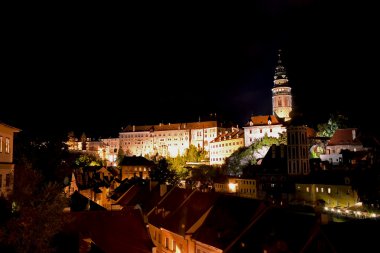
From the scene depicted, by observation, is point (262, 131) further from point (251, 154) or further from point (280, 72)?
point (280, 72)

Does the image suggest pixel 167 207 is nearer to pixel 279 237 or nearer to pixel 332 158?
pixel 279 237

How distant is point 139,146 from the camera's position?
6324 inches

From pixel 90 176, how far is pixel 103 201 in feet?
30.8

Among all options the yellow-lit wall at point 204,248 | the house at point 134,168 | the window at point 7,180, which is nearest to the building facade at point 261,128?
the house at point 134,168

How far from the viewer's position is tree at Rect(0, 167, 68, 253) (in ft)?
45.0

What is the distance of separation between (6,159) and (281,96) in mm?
99854

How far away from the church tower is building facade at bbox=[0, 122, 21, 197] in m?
94.4

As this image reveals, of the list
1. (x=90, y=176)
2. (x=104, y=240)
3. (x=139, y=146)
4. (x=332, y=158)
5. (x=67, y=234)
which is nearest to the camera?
(x=67, y=234)

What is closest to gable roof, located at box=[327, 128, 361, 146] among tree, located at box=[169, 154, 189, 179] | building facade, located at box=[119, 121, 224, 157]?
tree, located at box=[169, 154, 189, 179]

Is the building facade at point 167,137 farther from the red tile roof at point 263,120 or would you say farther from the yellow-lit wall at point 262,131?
the red tile roof at point 263,120

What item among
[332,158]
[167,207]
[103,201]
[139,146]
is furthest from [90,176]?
[139,146]

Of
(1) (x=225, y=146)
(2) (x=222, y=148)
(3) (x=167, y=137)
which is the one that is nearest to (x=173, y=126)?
(3) (x=167, y=137)

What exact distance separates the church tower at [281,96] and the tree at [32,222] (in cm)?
10030

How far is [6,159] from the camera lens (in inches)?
928
